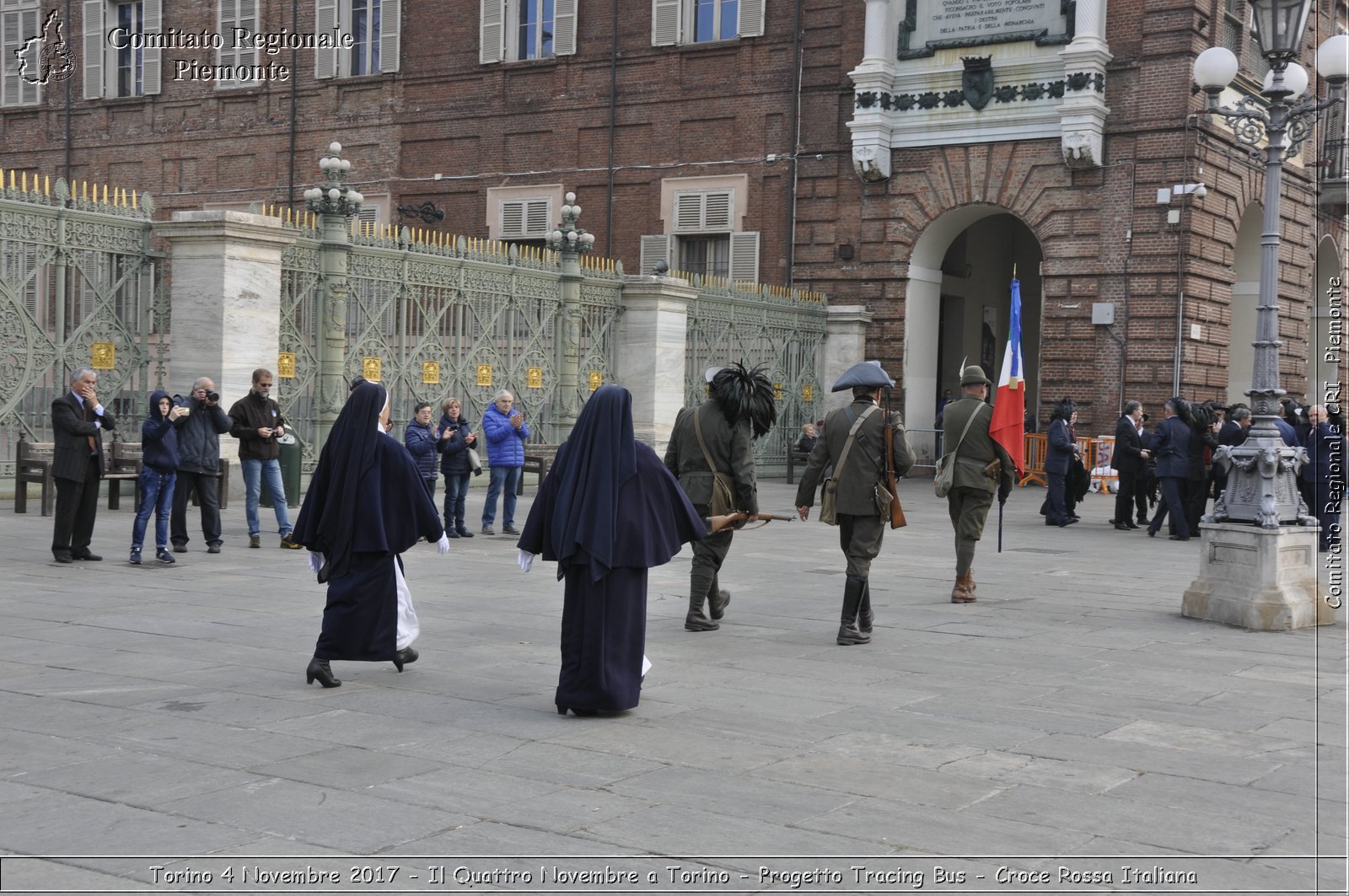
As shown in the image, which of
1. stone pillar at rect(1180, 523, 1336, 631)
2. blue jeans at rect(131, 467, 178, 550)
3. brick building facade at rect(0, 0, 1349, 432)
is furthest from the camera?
brick building facade at rect(0, 0, 1349, 432)

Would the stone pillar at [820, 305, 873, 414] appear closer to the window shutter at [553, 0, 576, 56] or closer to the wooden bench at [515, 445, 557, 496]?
the window shutter at [553, 0, 576, 56]

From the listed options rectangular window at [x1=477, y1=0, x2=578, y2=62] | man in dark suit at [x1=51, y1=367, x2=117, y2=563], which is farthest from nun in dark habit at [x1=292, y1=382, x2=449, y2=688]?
rectangular window at [x1=477, y1=0, x2=578, y2=62]

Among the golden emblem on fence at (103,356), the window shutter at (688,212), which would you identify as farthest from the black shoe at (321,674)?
the window shutter at (688,212)

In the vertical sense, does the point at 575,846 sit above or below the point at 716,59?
below

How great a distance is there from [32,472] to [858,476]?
1021cm

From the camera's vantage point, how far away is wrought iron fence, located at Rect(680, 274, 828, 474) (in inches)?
1002

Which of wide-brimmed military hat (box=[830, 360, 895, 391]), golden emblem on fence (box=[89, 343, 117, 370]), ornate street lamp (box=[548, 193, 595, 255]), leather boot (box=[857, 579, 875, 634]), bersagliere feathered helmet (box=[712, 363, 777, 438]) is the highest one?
ornate street lamp (box=[548, 193, 595, 255])

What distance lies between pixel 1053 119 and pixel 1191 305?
12.9ft

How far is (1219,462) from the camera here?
1140 cm

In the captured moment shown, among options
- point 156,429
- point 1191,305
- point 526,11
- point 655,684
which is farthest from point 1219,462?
point 526,11

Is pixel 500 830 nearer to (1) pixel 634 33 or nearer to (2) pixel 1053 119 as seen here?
(2) pixel 1053 119

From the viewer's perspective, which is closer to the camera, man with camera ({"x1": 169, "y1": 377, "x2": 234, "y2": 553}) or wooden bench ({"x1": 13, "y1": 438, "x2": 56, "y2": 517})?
man with camera ({"x1": 169, "y1": 377, "x2": 234, "y2": 553})

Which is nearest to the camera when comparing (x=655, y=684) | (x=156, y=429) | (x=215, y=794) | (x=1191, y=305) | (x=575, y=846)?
(x=575, y=846)

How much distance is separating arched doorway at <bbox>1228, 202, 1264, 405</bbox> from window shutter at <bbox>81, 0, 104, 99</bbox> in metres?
25.1
